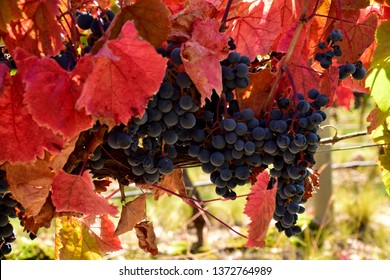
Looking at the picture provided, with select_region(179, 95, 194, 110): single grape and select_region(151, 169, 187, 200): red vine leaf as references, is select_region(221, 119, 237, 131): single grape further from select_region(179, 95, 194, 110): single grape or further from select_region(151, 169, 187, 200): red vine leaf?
select_region(151, 169, 187, 200): red vine leaf

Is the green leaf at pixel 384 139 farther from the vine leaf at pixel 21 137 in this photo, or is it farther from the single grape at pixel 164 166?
the vine leaf at pixel 21 137

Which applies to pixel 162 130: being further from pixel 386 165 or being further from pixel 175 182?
pixel 386 165

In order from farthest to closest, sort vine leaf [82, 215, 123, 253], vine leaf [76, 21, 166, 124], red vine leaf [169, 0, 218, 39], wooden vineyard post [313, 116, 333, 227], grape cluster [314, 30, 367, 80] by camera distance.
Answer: wooden vineyard post [313, 116, 333, 227], vine leaf [82, 215, 123, 253], grape cluster [314, 30, 367, 80], red vine leaf [169, 0, 218, 39], vine leaf [76, 21, 166, 124]

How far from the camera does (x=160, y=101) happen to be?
552mm

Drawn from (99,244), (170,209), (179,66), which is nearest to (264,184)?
(179,66)

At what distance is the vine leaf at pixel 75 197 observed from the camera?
55 cm

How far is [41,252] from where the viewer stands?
1.82 meters

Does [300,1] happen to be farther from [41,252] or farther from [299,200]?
[41,252]

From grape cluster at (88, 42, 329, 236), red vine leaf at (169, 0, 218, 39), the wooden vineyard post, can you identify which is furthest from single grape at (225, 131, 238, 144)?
the wooden vineyard post

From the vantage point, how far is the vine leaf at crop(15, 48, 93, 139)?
0.47 m

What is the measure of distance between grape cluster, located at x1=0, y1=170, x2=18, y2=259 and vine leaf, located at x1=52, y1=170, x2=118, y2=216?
6cm

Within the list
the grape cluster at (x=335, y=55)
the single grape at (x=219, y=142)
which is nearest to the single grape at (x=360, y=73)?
the grape cluster at (x=335, y=55)

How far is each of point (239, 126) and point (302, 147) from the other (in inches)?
2.7

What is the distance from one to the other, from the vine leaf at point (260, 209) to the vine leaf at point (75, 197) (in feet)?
0.49
